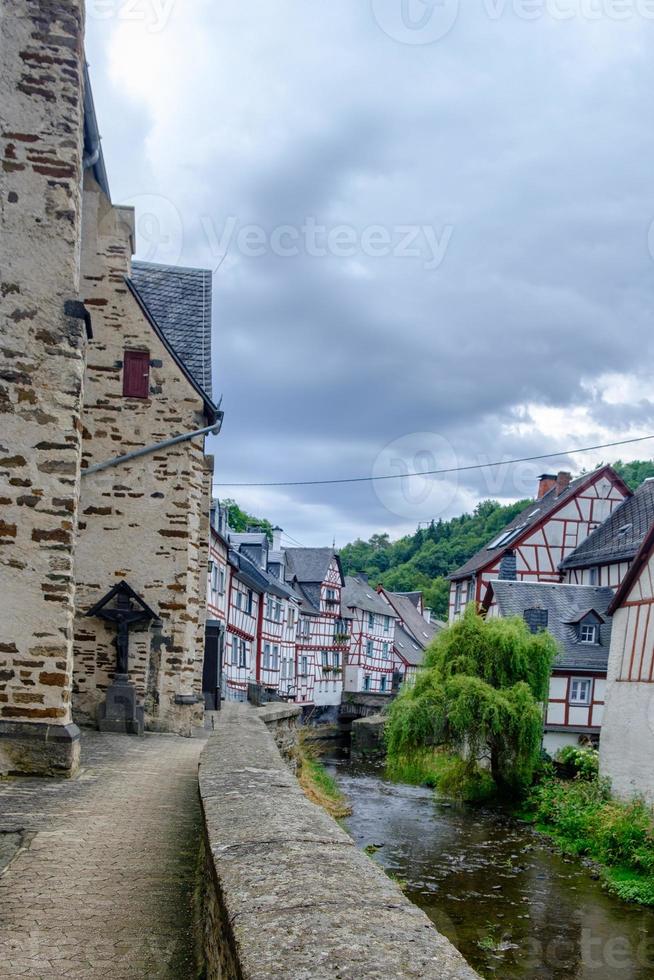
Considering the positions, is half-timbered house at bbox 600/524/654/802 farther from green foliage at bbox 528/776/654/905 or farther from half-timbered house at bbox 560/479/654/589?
half-timbered house at bbox 560/479/654/589

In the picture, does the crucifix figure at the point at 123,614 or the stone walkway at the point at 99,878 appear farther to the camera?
the crucifix figure at the point at 123,614

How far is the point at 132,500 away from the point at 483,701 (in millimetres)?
11654

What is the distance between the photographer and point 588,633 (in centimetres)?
3006

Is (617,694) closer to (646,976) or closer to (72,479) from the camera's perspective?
(646,976)

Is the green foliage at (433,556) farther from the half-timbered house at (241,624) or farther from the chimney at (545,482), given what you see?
the half-timbered house at (241,624)

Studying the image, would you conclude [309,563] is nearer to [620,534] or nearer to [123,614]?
[620,534]

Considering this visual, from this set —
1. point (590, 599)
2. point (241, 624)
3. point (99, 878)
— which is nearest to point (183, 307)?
point (99, 878)

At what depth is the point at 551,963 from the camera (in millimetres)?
11734

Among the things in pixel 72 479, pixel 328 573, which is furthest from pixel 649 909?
pixel 328 573

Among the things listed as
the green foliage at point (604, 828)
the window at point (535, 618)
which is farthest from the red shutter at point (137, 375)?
the window at point (535, 618)

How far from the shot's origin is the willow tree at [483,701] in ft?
75.4

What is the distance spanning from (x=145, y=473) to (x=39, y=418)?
6.71 m

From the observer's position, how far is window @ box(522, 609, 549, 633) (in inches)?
1168

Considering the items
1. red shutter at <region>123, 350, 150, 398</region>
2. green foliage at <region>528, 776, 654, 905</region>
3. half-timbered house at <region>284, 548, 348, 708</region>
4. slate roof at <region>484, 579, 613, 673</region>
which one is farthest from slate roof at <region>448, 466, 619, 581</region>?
red shutter at <region>123, 350, 150, 398</region>
